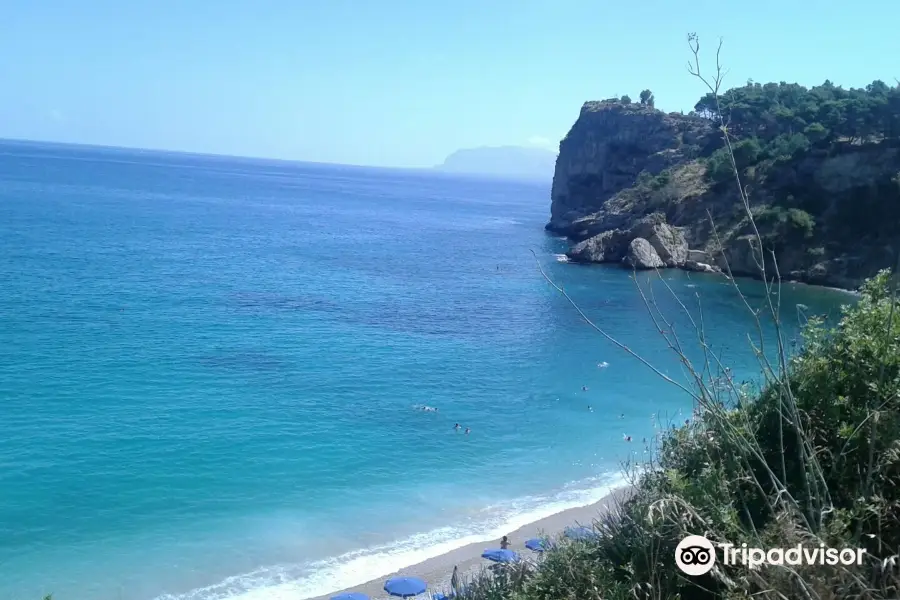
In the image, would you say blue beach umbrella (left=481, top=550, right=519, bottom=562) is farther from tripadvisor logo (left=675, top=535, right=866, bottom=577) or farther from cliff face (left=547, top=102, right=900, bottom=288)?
cliff face (left=547, top=102, right=900, bottom=288)

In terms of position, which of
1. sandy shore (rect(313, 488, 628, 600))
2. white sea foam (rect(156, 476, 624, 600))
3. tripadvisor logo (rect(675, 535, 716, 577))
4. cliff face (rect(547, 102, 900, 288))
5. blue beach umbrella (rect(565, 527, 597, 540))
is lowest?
white sea foam (rect(156, 476, 624, 600))

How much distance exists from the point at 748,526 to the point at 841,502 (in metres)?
0.86

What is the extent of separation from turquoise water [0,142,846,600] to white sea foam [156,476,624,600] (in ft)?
0.23

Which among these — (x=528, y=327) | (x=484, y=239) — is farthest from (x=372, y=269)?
(x=484, y=239)

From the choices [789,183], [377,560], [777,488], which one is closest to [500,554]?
[377,560]

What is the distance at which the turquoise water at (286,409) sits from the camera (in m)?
18.5

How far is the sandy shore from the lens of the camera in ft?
54.5

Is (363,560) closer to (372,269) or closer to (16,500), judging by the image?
(16,500)

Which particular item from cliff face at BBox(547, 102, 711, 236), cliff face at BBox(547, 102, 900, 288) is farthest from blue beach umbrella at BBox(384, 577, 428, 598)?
cliff face at BBox(547, 102, 711, 236)

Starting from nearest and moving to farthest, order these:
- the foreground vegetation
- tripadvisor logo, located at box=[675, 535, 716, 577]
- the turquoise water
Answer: the foreground vegetation < tripadvisor logo, located at box=[675, 535, 716, 577] < the turquoise water

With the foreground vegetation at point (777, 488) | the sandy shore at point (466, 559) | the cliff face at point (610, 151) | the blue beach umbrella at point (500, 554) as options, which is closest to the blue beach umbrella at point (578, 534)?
the foreground vegetation at point (777, 488)

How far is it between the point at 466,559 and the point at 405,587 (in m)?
2.23

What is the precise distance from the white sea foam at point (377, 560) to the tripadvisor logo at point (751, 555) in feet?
40.6

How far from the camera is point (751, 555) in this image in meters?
5.71
